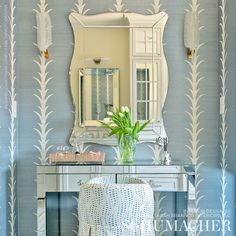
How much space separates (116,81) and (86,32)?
18.5 inches

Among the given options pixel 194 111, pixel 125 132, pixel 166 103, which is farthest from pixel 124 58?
pixel 194 111

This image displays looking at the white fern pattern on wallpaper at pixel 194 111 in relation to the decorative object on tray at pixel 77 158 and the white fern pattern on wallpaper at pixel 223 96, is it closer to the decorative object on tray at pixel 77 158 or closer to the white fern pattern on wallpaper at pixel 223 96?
the white fern pattern on wallpaper at pixel 223 96

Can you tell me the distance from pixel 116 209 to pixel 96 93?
1.33 m


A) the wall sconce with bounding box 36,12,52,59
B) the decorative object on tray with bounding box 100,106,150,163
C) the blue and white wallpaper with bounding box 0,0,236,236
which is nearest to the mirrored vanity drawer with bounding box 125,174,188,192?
the decorative object on tray with bounding box 100,106,150,163

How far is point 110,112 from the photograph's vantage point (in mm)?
2969

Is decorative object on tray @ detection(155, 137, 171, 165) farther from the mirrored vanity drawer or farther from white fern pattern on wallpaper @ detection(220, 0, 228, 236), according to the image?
white fern pattern on wallpaper @ detection(220, 0, 228, 236)

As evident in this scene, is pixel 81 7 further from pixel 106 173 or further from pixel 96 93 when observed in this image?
pixel 106 173

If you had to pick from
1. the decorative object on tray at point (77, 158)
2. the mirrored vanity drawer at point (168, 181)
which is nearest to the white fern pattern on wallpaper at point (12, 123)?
the decorative object on tray at point (77, 158)

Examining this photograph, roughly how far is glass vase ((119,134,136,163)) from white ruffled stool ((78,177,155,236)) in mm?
896

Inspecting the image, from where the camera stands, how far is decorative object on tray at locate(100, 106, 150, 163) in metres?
2.82

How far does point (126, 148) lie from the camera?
2822 mm

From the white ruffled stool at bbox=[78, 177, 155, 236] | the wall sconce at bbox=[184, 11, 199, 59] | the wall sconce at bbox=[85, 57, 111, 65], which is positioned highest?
the wall sconce at bbox=[184, 11, 199, 59]

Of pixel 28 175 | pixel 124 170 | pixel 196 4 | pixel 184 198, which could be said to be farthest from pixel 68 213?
pixel 196 4

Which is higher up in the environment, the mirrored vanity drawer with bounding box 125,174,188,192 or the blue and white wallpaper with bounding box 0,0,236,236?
the blue and white wallpaper with bounding box 0,0,236,236
